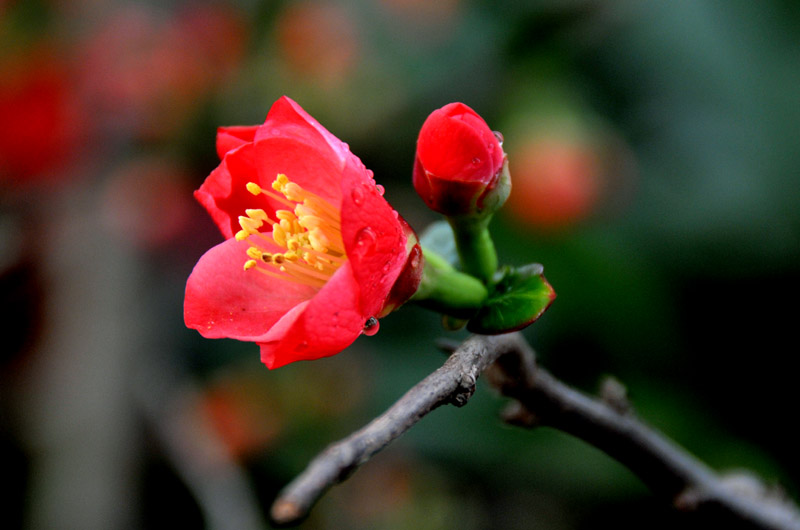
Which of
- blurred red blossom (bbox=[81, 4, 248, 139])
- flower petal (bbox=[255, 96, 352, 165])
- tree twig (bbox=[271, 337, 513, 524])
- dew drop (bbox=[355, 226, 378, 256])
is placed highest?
flower petal (bbox=[255, 96, 352, 165])

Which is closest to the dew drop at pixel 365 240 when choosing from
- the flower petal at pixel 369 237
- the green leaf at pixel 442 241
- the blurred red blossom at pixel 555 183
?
the flower petal at pixel 369 237

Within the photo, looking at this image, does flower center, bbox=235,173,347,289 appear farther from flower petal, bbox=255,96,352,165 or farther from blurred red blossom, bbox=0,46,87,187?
blurred red blossom, bbox=0,46,87,187

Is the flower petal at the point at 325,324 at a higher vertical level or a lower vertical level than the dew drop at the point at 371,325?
higher

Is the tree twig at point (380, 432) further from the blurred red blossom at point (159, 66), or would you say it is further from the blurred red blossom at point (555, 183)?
the blurred red blossom at point (159, 66)

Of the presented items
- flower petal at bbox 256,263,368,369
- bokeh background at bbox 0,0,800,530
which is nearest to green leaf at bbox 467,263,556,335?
flower petal at bbox 256,263,368,369

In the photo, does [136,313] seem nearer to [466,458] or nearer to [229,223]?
[466,458]

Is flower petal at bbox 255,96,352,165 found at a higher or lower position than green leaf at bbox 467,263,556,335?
higher
